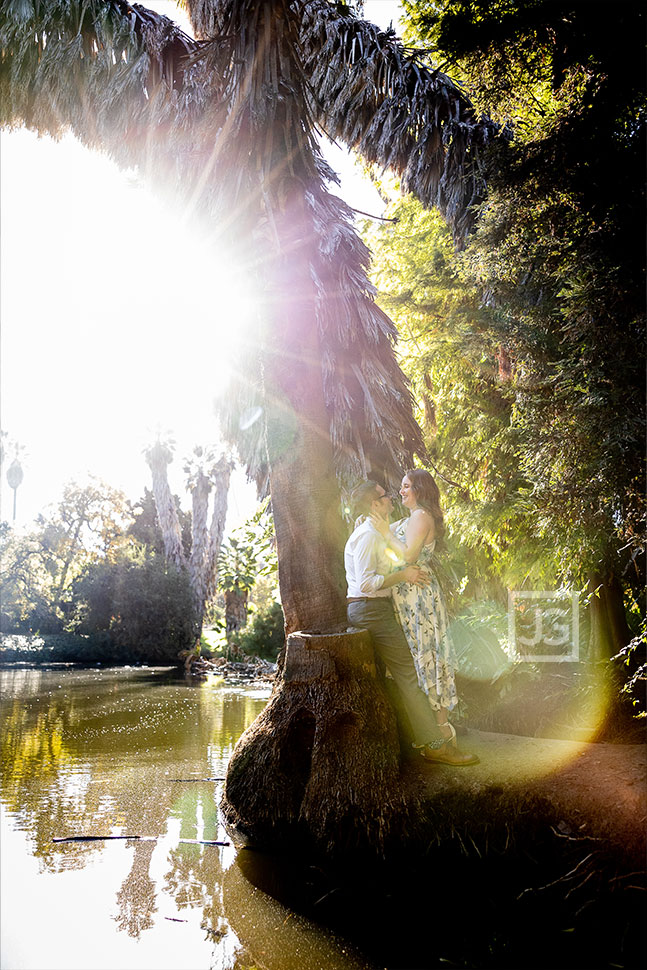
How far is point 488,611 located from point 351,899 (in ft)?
26.3

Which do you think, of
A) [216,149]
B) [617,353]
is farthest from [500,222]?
[216,149]

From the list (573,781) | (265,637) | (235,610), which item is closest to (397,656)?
(573,781)

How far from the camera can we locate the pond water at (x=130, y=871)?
11.2ft

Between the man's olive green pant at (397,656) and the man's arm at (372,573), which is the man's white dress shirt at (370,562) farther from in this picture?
the man's olive green pant at (397,656)

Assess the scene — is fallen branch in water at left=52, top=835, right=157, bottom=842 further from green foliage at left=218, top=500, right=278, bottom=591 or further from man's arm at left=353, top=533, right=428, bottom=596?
green foliage at left=218, top=500, right=278, bottom=591

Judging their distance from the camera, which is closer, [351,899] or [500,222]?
[351,899]

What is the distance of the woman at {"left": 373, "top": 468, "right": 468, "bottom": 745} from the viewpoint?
5043 millimetres

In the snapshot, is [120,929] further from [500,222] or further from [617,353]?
[500,222]

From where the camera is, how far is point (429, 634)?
202 inches

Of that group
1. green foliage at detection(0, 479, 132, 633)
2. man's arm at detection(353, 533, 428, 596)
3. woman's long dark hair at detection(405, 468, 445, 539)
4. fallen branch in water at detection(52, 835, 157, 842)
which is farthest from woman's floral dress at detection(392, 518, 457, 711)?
green foliage at detection(0, 479, 132, 633)

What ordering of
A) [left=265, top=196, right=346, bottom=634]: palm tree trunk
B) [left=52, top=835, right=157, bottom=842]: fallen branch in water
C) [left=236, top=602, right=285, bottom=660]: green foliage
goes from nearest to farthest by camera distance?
[left=52, top=835, right=157, bottom=842]: fallen branch in water
[left=265, top=196, right=346, bottom=634]: palm tree trunk
[left=236, top=602, right=285, bottom=660]: green foliage

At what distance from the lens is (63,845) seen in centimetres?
474

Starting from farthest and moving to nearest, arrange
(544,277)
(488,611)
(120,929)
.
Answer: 1. (488,611)
2. (544,277)
3. (120,929)

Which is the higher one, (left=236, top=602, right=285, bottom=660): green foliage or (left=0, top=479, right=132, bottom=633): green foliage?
(left=0, top=479, right=132, bottom=633): green foliage
